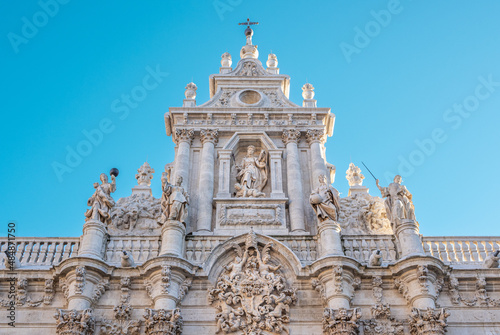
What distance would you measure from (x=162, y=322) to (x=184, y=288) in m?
1.10

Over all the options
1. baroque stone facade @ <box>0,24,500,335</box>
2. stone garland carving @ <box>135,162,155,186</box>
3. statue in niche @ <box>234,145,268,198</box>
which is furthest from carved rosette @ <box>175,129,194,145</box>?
statue in niche @ <box>234,145,268,198</box>

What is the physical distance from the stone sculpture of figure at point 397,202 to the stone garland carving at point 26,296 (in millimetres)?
8259

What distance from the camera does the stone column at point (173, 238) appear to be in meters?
13.1

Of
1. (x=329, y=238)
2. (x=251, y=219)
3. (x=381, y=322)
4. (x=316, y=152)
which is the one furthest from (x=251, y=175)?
(x=381, y=322)

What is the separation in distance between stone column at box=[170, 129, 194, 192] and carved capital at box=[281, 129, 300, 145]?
9.16 ft

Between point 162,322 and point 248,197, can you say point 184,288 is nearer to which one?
point 162,322

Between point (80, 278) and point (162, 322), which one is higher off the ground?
point (80, 278)

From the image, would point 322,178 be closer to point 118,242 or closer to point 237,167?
point 237,167

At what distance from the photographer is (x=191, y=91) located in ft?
60.7

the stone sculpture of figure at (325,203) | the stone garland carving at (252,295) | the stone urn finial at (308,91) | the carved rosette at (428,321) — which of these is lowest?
the carved rosette at (428,321)

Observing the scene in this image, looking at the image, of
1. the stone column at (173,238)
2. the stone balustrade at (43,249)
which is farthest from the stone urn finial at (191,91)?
the stone balustrade at (43,249)

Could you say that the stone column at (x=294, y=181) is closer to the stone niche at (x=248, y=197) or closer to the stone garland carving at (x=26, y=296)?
the stone niche at (x=248, y=197)

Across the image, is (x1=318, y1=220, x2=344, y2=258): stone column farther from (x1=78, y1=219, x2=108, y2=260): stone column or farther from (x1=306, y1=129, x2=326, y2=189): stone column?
(x1=78, y1=219, x2=108, y2=260): stone column

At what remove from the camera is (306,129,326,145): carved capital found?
16.9m
